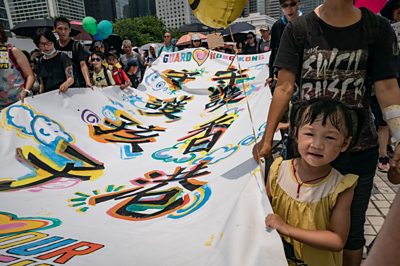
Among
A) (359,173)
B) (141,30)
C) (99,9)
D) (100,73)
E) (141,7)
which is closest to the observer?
(359,173)

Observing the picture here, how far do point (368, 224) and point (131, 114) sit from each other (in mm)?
3171

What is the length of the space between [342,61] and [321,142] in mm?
479

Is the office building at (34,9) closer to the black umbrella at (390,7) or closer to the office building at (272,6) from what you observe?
the office building at (272,6)

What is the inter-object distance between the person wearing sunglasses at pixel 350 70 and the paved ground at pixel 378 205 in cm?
107

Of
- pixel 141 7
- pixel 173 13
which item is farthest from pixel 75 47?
pixel 141 7

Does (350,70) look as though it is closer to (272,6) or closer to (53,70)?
(53,70)

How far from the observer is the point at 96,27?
7.39 metres

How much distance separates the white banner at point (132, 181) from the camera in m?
1.46

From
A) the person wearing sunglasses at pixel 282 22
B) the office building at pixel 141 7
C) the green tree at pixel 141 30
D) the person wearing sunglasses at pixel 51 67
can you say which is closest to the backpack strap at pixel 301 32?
the person wearing sunglasses at pixel 282 22

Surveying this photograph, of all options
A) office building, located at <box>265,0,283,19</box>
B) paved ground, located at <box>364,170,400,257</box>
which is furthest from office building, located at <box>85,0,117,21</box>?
paved ground, located at <box>364,170,400,257</box>

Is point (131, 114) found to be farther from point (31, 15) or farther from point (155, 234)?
point (31, 15)

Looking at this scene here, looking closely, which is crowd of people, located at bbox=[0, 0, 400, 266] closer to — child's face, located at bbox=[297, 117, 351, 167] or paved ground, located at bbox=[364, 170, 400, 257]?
child's face, located at bbox=[297, 117, 351, 167]

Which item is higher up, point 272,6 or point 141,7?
point 141,7

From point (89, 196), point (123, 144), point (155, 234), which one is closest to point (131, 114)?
point (123, 144)
